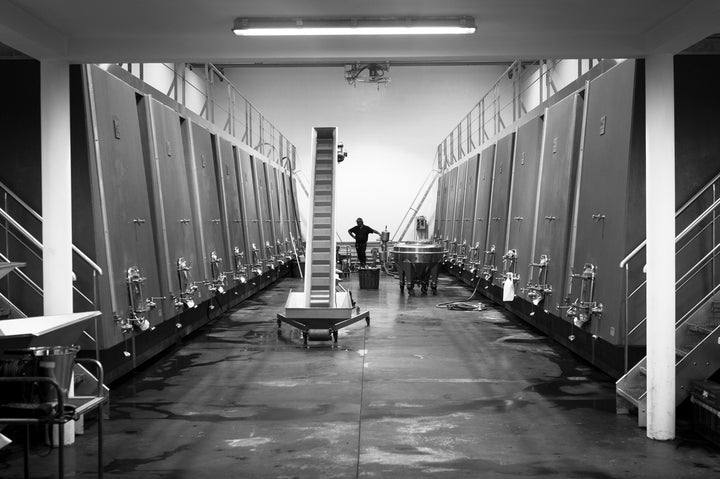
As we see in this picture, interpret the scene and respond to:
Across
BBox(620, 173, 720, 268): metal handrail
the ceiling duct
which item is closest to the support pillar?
BBox(620, 173, 720, 268): metal handrail

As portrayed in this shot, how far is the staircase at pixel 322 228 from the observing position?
1046 centimetres

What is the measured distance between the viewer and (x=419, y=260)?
15.6m

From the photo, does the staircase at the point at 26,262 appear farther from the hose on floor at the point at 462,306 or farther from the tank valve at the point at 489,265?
the hose on floor at the point at 462,306

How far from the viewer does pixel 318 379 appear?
7484mm


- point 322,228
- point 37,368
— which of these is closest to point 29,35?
point 37,368

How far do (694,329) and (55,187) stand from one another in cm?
515

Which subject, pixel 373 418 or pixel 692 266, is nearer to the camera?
pixel 373 418

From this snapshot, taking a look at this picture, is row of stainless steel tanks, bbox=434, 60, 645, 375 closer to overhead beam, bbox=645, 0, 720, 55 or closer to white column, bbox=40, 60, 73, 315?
overhead beam, bbox=645, 0, 720, 55

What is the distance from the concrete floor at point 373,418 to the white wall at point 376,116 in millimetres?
14943

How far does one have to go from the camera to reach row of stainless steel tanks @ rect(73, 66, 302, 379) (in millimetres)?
6383

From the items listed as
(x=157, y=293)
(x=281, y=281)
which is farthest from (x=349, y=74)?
(x=157, y=293)

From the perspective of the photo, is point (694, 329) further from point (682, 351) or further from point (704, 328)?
point (682, 351)

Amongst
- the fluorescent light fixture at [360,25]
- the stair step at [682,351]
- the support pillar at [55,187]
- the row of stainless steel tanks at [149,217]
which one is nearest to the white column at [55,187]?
the support pillar at [55,187]

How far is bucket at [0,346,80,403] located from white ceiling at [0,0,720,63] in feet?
6.97
